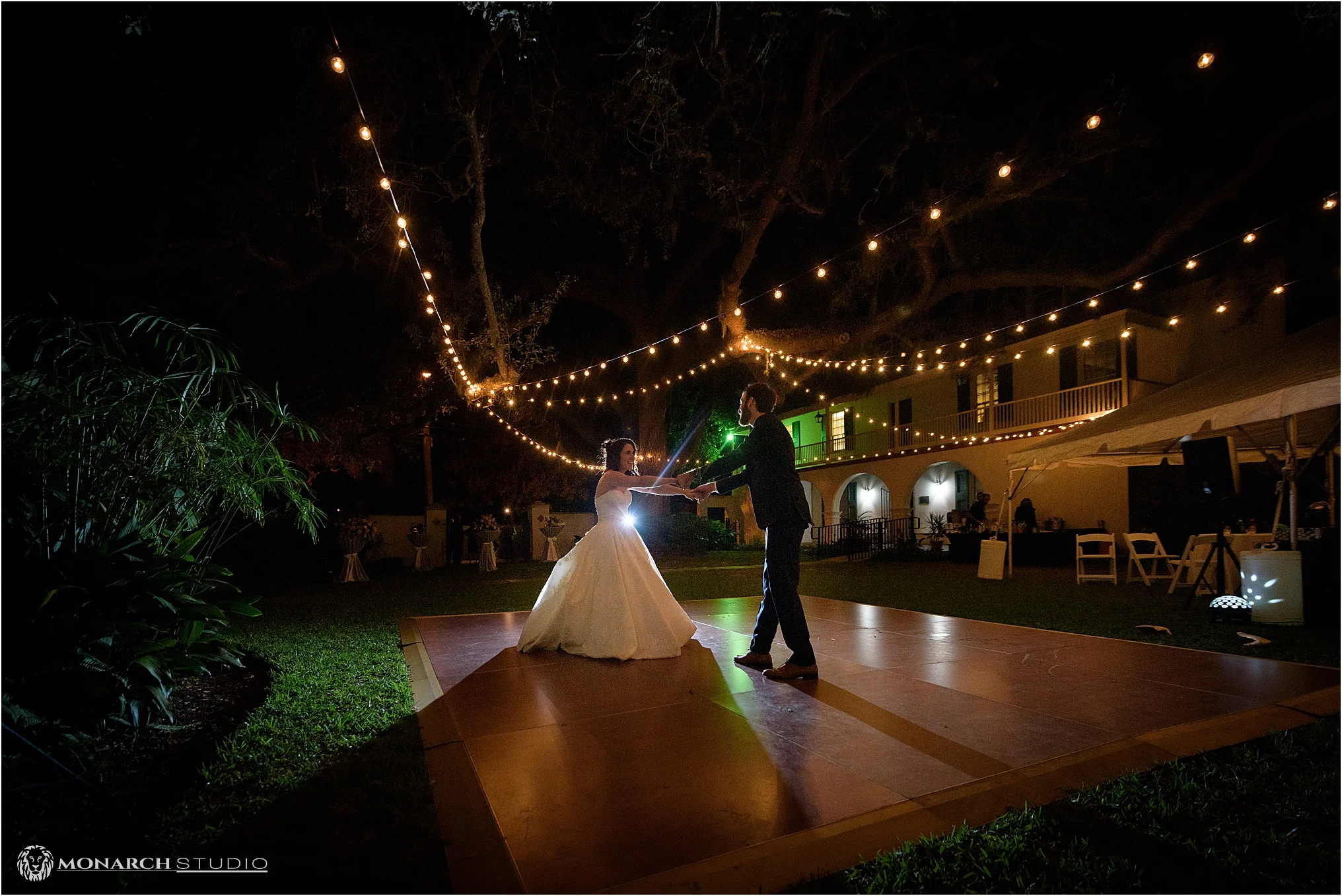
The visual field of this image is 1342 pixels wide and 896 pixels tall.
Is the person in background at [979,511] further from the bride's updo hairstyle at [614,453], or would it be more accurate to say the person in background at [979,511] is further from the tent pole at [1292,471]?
the bride's updo hairstyle at [614,453]

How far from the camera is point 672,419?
904 inches

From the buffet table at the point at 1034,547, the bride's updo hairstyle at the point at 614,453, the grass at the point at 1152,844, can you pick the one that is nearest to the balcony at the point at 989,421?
the buffet table at the point at 1034,547

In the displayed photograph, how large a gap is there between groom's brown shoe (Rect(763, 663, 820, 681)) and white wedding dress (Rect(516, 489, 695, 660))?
869 mm

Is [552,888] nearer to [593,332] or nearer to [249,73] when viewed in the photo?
[249,73]

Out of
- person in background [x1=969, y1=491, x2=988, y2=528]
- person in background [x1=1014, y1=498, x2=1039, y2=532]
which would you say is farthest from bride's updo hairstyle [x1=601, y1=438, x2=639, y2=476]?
person in background [x1=1014, y1=498, x2=1039, y2=532]

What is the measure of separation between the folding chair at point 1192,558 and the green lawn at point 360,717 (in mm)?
419

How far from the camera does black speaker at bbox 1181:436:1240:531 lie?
614 centimetres

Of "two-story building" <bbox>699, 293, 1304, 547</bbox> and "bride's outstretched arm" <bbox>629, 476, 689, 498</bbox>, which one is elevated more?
"two-story building" <bbox>699, 293, 1304, 547</bbox>

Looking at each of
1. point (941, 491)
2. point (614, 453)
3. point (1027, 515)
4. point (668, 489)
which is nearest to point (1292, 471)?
point (668, 489)

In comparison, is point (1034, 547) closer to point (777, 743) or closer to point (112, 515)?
point (777, 743)

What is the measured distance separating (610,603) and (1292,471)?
21.8ft

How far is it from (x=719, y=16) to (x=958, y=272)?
7.50 m

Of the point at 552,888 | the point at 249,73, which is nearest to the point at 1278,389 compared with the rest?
the point at 552,888

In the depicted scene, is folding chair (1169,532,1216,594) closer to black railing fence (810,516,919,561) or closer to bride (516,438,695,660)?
bride (516,438,695,660)
